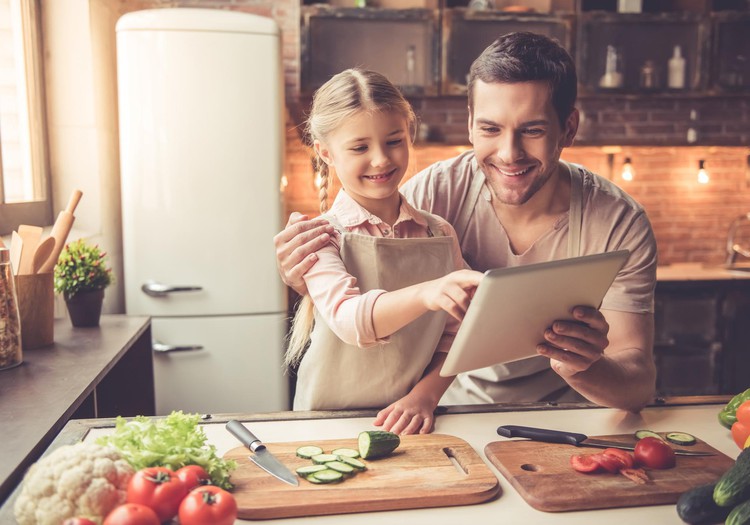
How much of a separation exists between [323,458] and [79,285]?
1.53m

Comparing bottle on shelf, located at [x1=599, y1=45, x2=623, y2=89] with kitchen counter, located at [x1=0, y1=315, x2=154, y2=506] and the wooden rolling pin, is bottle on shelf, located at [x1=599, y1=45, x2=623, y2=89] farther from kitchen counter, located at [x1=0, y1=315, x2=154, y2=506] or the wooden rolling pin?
the wooden rolling pin

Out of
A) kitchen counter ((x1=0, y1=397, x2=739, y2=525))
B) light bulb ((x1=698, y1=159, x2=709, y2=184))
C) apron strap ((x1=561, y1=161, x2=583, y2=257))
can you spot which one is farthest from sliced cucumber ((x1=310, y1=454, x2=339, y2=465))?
light bulb ((x1=698, y1=159, x2=709, y2=184))

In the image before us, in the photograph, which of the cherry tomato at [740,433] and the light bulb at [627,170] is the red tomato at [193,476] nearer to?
the cherry tomato at [740,433]

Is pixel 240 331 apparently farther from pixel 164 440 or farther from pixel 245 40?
pixel 164 440

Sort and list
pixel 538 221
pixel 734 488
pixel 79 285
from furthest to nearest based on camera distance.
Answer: pixel 79 285 < pixel 538 221 < pixel 734 488

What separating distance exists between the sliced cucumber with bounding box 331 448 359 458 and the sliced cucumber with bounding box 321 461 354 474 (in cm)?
5

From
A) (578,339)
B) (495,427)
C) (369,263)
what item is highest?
(369,263)

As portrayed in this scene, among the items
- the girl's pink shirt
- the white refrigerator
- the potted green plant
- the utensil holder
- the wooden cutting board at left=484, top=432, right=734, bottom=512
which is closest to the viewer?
the wooden cutting board at left=484, top=432, right=734, bottom=512

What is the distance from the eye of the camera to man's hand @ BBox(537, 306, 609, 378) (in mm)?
1287

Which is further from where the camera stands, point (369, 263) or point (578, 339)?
point (369, 263)

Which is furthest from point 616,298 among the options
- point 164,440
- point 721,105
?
point 721,105

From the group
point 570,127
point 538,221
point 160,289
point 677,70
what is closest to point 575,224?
point 538,221

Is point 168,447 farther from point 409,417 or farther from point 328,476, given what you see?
point 409,417

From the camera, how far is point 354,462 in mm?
1168
